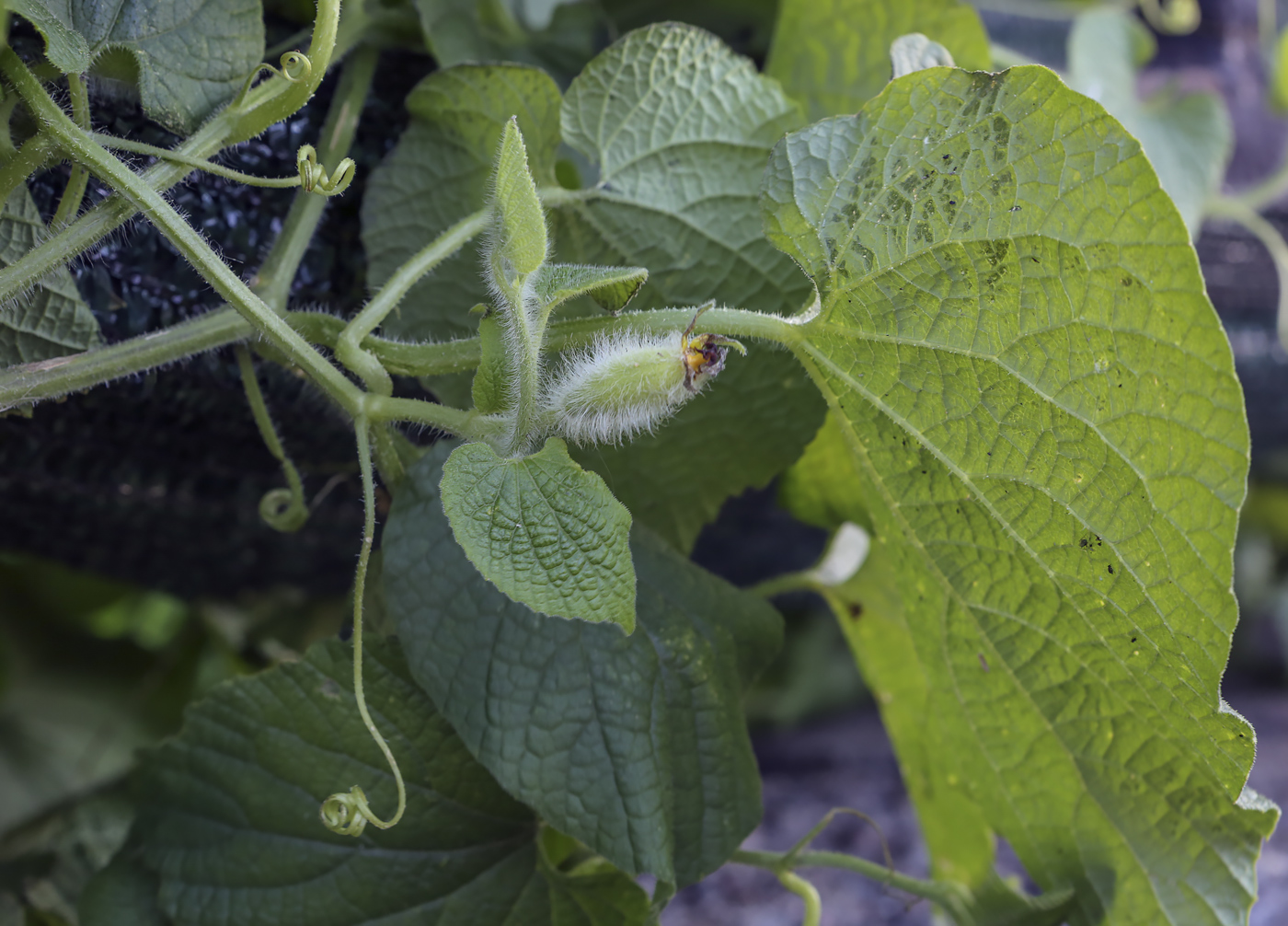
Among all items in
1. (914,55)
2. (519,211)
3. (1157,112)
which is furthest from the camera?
(1157,112)

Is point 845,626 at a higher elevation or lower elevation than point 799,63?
lower

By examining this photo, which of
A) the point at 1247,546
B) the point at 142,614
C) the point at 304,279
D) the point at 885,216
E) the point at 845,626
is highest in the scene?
the point at 885,216

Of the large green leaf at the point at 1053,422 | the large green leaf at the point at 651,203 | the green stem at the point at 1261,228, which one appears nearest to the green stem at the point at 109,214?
the large green leaf at the point at 651,203

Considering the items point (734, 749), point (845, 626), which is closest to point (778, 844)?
point (845, 626)

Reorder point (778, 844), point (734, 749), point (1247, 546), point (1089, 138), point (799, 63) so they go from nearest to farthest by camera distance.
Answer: point (1089, 138) < point (734, 749) < point (799, 63) < point (778, 844) < point (1247, 546)

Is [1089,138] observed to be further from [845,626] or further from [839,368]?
[845,626]

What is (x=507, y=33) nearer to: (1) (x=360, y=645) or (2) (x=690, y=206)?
(2) (x=690, y=206)

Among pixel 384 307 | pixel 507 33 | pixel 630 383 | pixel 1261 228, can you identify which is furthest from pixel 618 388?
pixel 1261 228

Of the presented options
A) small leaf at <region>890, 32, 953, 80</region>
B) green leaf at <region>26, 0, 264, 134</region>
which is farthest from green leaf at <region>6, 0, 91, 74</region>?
small leaf at <region>890, 32, 953, 80</region>
